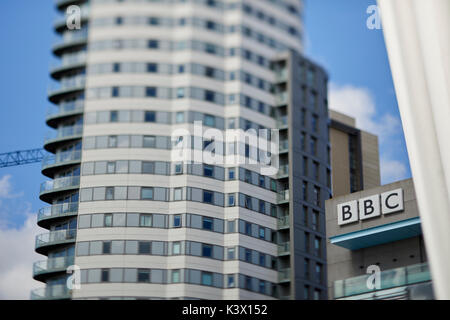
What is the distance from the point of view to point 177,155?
12.2 feet

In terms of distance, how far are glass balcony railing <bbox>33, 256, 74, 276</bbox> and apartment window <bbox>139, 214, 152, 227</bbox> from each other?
461mm

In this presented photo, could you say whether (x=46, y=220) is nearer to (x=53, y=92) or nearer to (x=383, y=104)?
(x=53, y=92)

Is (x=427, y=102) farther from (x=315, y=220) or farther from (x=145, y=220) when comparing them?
(x=145, y=220)

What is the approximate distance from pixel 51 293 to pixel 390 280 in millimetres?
1758

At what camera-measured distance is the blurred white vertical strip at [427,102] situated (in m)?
2.61

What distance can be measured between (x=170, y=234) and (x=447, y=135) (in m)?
1.61

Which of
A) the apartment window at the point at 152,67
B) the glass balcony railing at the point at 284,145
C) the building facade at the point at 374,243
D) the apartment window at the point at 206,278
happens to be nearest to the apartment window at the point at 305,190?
the glass balcony railing at the point at 284,145

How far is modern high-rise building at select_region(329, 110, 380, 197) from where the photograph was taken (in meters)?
3.91

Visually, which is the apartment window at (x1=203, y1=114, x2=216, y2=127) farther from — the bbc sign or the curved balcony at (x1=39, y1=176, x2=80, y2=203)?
the bbc sign

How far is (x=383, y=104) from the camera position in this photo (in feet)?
12.5

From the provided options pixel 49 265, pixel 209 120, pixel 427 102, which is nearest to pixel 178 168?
pixel 209 120

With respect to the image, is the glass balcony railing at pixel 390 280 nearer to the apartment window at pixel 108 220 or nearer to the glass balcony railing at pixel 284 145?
the glass balcony railing at pixel 284 145

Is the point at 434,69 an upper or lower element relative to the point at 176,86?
lower
